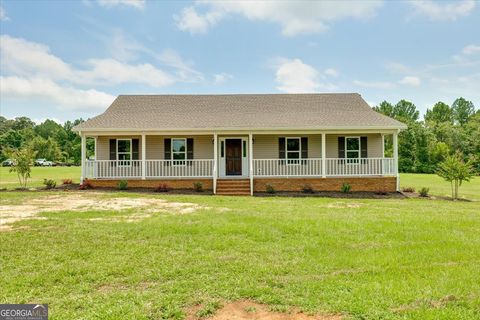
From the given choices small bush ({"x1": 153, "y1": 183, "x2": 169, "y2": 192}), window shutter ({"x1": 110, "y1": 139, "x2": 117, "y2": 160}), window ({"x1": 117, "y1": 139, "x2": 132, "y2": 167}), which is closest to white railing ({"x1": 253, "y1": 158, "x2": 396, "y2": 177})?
small bush ({"x1": 153, "y1": 183, "x2": 169, "y2": 192})

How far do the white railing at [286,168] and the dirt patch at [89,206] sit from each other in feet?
20.5

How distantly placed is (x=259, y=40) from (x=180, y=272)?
19.8 metres

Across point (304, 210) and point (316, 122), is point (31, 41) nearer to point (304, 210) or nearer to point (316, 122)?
point (316, 122)

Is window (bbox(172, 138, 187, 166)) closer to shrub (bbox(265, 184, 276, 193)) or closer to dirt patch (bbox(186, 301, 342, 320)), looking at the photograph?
shrub (bbox(265, 184, 276, 193))

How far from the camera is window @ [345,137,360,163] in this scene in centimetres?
1781

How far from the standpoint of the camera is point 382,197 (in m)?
14.6

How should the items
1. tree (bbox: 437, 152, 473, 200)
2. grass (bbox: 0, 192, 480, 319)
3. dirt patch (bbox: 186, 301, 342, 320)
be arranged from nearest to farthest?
dirt patch (bbox: 186, 301, 342, 320) < grass (bbox: 0, 192, 480, 319) < tree (bbox: 437, 152, 473, 200)

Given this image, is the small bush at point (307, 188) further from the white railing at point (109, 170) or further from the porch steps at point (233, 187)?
the white railing at point (109, 170)

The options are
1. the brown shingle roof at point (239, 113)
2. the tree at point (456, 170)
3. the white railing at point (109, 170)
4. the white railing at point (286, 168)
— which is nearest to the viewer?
the tree at point (456, 170)

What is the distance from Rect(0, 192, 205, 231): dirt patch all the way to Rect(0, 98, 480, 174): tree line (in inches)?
286

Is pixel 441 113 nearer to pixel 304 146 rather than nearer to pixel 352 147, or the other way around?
pixel 352 147

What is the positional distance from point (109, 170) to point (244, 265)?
13604mm

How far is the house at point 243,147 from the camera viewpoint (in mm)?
16234

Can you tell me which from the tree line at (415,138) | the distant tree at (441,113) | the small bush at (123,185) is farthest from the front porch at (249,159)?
the distant tree at (441,113)
